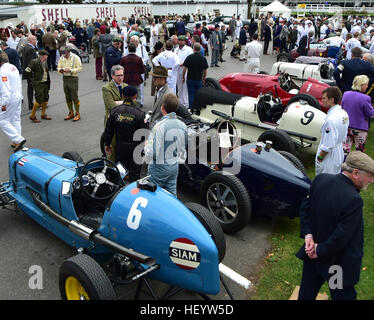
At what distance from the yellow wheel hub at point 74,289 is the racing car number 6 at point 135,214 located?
0.71 metres

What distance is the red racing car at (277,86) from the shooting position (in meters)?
8.45

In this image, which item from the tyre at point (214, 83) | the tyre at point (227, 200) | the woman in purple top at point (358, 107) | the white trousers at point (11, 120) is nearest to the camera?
the tyre at point (227, 200)

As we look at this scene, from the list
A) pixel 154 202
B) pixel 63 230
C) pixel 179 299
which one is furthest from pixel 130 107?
pixel 179 299

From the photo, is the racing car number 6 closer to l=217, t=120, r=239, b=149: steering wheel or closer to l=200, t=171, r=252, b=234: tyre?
l=200, t=171, r=252, b=234: tyre

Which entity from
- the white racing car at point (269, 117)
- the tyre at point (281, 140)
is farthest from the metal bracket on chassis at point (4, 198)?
the tyre at point (281, 140)

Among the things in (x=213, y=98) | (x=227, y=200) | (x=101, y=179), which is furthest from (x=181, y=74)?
(x=101, y=179)

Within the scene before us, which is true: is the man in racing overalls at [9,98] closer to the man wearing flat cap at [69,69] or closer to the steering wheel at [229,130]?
the man wearing flat cap at [69,69]

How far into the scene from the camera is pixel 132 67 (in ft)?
30.9

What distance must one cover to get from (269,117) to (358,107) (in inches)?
68.4

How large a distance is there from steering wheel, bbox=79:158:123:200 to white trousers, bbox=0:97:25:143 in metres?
4.16

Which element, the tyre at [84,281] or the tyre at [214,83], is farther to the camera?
the tyre at [214,83]

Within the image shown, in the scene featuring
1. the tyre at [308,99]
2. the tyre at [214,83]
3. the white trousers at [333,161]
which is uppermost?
the tyre at [214,83]

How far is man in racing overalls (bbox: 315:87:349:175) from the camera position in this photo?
15.4 ft

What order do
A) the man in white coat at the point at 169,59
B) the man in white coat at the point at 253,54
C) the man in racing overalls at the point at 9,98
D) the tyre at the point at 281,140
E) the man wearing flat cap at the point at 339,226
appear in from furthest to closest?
the man in white coat at the point at 253,54 → the man in white coat at the point at 169,59 → the man in racing overalls at the point at 9,98 → the tyre at the point at 281,140 → the man wearing flat cap at the point at 339,226
